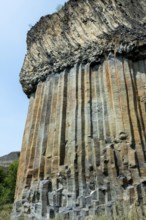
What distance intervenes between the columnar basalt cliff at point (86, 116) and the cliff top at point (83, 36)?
0.04 meters

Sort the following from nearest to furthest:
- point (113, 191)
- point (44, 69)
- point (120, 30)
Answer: point (113, 191), point (120, 30), point (44, 69)

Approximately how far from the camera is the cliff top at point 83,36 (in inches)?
504

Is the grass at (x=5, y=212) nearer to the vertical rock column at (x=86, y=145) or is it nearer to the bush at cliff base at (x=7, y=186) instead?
the bush at cliff base at (x=7, y=186)

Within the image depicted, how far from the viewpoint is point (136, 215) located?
889cm

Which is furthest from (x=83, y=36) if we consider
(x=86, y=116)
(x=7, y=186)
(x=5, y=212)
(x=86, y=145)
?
(x=7, y=186)

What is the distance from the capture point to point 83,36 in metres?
13.9

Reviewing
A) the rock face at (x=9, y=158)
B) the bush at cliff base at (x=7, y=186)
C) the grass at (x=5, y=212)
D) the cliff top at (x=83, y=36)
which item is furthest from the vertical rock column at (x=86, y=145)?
the rock face at (x=9, y=158)

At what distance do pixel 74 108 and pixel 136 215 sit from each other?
14.6ft

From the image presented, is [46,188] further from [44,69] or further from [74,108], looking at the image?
[44,69]

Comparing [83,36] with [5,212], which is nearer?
[83,36]

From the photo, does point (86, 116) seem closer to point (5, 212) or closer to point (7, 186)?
point (5, 212)

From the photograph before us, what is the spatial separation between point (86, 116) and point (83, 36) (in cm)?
385

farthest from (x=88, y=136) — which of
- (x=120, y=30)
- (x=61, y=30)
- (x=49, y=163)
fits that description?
(x=61, y=30)

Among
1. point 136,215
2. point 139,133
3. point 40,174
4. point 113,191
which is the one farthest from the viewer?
point 40,174
